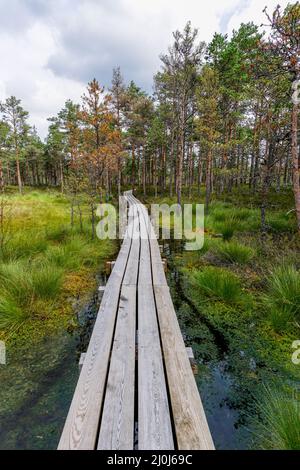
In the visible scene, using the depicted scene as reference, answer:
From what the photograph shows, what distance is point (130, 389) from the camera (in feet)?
7.07

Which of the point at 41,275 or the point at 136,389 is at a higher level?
the point at 41,275

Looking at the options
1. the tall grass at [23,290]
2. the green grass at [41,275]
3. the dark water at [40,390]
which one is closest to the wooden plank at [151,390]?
the dark water at [40,390]

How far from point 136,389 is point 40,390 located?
1219 mm

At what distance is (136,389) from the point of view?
7.41 feet

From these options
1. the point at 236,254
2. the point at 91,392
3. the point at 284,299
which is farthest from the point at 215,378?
the point at 236,254

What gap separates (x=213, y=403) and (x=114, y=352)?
4.06ft

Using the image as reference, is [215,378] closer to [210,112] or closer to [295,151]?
[295,151]

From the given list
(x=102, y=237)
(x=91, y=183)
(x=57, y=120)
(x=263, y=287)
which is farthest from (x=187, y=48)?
(x=57, y=120)

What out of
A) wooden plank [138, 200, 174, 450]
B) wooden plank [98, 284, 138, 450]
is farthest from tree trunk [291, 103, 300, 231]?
wooden plank [98, 284, 138, 450]

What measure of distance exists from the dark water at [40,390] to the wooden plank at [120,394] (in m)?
0.67

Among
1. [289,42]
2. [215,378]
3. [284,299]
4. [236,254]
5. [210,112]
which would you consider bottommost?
[215,378]

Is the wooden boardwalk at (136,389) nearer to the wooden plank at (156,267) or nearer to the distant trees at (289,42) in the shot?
the wooden plank at (156,267)

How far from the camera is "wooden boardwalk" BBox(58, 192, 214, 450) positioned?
1.73 meters

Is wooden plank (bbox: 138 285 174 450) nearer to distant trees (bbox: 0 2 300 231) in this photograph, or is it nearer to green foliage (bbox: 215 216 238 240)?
distant trees (bbox: 0 2 300 231)
